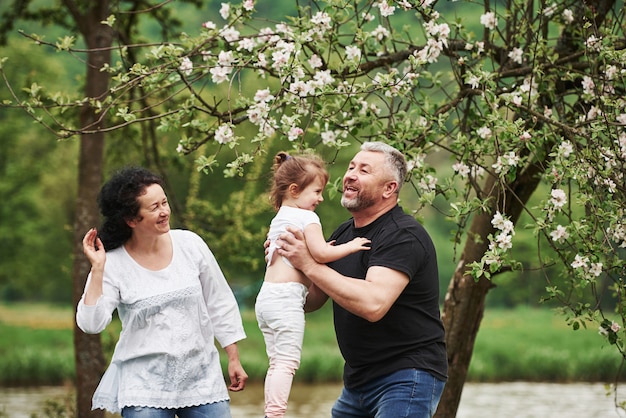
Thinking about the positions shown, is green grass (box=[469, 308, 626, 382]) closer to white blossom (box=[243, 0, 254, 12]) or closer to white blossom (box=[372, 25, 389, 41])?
white blossom (box=[372, 25, 389, 41])

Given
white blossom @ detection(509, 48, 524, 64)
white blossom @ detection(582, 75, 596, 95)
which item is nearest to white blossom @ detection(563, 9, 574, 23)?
white blossom @ detection(509, 48, 524, 64)

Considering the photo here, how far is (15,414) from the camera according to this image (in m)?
14.7

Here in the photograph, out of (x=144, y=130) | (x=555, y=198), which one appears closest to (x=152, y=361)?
(x=555, y=198)

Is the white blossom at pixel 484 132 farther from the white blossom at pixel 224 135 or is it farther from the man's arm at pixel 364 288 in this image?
the man's arm at pixel 364 288

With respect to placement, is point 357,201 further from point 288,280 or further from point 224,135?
point 224,135

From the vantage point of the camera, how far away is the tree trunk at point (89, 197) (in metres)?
8.95

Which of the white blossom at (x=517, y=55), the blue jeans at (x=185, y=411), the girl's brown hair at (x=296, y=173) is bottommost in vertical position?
the blue jeans at (x=185, y=411)

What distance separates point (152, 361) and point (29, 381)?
1617 centimetres

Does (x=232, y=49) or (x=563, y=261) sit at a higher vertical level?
(x=232, y=49)

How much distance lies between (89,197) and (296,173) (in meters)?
5.07

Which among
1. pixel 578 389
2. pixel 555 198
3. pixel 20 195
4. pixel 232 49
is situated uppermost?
pixel 20 195

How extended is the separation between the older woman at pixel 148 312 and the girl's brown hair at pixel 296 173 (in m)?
0.52

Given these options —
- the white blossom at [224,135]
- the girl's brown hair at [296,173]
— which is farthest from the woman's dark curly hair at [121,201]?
the white blossom at [224,135]

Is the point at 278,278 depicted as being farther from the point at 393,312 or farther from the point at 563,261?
the point at 563,261
